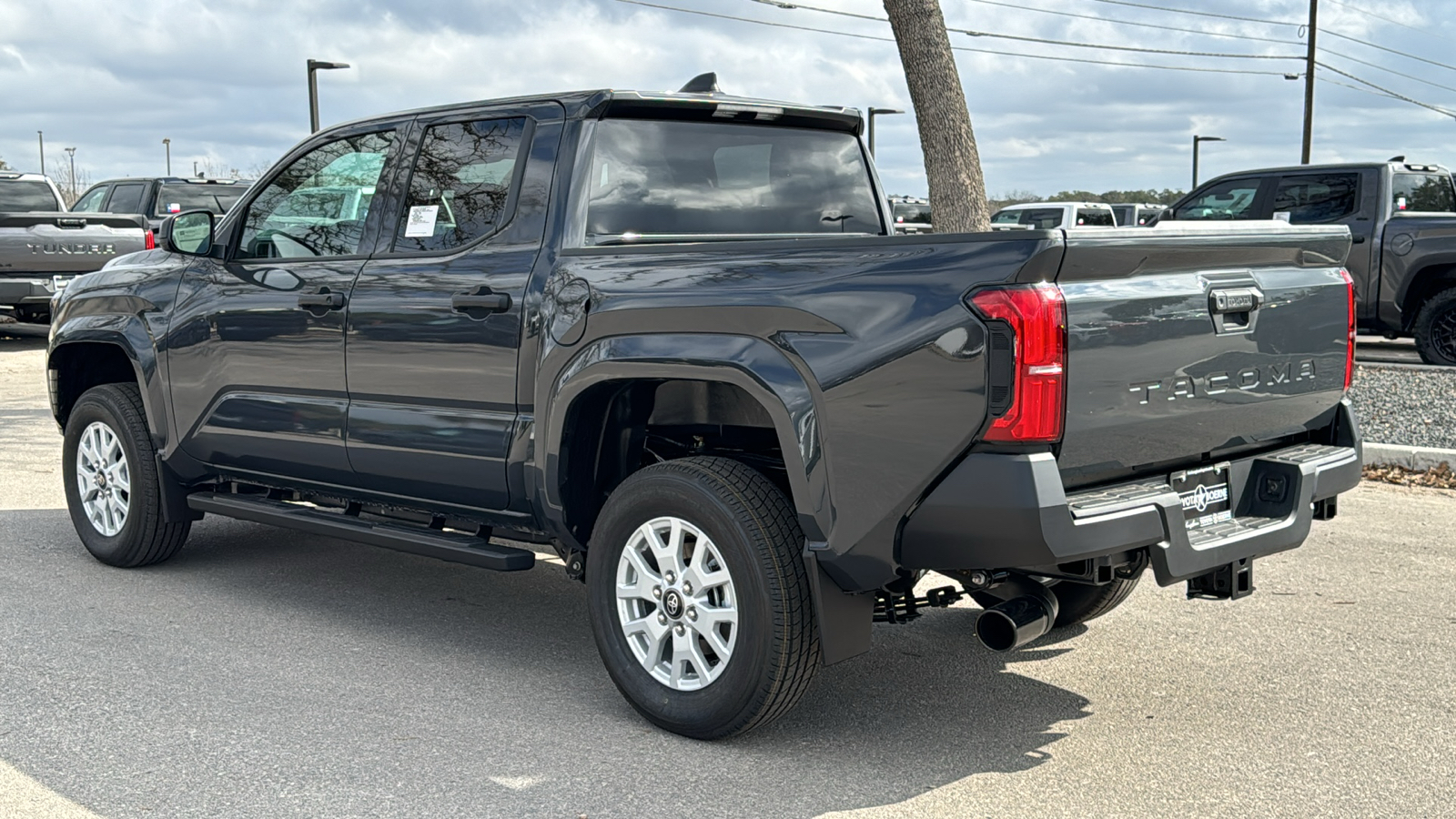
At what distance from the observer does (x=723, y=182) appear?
16.7 ft

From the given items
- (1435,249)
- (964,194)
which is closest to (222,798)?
(964,194)

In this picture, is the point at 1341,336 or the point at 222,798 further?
the point at 1341,336

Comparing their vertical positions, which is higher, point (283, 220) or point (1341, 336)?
point (283, 220)

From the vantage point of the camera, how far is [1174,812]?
11.8ft

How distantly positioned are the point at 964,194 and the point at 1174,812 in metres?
7.15

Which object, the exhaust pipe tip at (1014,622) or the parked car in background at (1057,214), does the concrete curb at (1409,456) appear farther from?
the parked car in background at (1057,214)

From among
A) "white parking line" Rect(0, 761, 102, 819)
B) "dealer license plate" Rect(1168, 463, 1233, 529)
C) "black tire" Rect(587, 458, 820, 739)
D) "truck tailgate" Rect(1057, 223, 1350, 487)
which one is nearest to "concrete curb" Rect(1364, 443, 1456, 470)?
"truck tailgate" Rect(1057, 223, 1350, 487)

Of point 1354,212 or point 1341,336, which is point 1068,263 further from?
point 1354,212

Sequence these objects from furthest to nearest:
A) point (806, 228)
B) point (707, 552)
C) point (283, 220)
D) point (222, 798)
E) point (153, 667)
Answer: point (283, 220) → point (806, 228) → point (153, 667) → point (707, 552) → point (222, 798)

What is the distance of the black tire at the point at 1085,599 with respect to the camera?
4.81 meters

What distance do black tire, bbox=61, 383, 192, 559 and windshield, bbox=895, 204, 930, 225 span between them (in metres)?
24.4

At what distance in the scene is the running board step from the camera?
4.66 metres

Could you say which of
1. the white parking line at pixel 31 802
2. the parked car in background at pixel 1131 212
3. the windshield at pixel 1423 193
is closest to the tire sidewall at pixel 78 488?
the white parking line at pixel 31 802

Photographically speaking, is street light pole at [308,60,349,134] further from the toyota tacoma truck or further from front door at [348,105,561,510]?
front door at [348,105,561,510]
